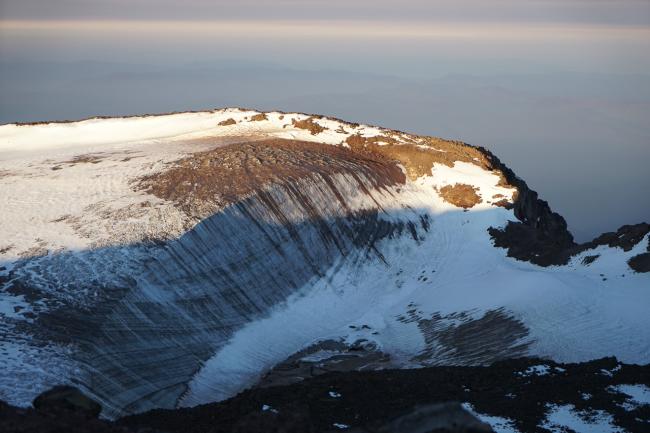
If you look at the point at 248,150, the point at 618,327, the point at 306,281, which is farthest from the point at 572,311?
the point at 248,150

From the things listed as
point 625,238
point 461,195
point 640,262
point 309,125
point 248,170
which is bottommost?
point 640,262

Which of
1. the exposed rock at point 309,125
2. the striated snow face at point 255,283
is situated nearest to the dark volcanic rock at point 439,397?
the striated snow face at point 255,283

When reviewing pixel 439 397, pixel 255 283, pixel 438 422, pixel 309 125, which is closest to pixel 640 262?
pixel 439 397

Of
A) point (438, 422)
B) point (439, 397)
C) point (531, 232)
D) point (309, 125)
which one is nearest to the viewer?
point (438, 422)

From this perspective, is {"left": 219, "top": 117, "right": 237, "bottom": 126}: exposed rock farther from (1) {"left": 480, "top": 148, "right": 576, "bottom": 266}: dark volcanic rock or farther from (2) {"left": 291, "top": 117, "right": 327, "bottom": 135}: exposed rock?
(1) {"left": 480, "top": 148, "right": 576, "bottom": 266}: dark volcanic rock

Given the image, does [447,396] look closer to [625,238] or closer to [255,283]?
[255,283]

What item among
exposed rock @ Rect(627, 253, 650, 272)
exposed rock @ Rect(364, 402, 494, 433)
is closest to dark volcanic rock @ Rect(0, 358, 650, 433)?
exposed rock @ Rect(364, 402, 494, 433)

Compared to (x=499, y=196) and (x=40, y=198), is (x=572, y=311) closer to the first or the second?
(x=499, y=196)

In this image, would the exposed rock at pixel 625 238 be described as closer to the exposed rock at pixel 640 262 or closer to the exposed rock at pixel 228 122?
the exposed rock at pixel 640 262

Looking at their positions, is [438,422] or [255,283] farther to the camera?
[255,283]
